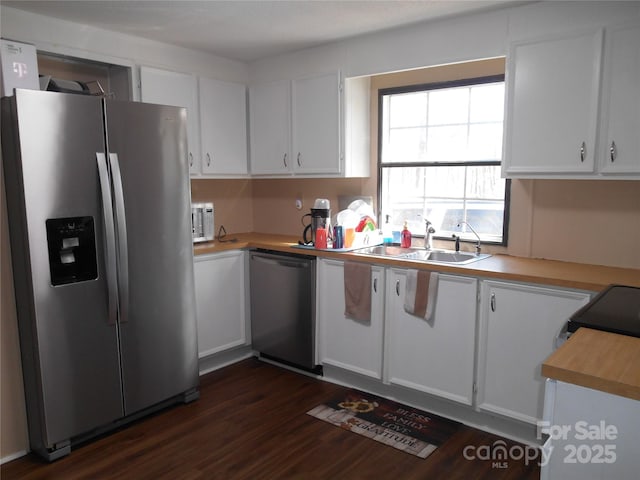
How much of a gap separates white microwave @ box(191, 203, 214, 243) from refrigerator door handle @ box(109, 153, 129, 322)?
1.08 m

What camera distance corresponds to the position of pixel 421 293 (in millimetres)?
2939

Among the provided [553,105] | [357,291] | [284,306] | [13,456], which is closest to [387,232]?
[357,291]

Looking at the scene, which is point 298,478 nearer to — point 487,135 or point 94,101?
point 94,101

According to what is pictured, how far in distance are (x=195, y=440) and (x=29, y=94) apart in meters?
1.97

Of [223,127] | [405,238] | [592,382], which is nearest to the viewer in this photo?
[592,382]

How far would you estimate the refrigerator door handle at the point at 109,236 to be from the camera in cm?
259

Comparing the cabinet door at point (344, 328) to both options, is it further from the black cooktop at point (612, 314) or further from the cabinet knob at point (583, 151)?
the black cooktop at point (612, 314)

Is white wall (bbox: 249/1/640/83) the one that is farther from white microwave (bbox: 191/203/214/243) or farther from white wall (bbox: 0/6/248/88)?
white microwave (bbox: 191/203/214/243)

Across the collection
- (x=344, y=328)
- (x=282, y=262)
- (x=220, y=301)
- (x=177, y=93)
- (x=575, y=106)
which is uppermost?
(x=177, y=93)

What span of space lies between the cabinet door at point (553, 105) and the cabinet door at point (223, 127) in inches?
84.9

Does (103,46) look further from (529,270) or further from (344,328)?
(529,270)

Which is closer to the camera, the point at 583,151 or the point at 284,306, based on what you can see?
the point at 583,151

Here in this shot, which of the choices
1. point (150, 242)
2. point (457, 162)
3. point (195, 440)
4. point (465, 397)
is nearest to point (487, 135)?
point (457, 162)

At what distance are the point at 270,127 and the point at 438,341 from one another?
7.14ft
